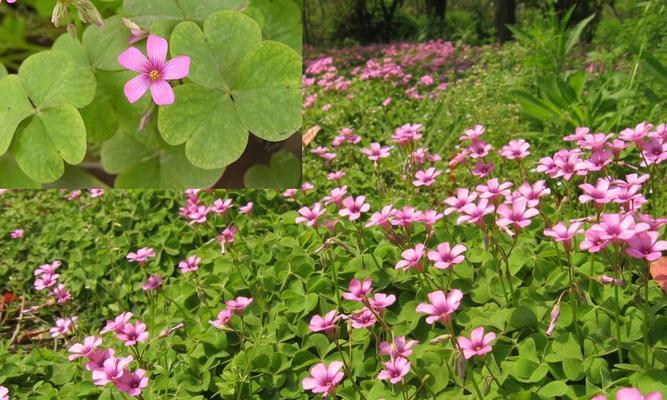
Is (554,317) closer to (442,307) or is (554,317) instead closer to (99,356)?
(442,307)

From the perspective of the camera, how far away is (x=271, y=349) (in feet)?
5.99

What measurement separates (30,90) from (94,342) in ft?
3.97

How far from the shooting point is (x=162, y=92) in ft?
6.61

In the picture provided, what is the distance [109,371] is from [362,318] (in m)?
0.59

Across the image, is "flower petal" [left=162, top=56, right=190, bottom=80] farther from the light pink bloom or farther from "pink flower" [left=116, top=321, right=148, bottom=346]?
the light pink bloom

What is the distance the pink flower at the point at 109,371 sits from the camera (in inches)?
57.1

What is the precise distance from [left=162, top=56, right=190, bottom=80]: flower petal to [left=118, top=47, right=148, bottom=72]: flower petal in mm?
69

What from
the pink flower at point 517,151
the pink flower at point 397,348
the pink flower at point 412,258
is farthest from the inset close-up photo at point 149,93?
the pink flower at point 397,348

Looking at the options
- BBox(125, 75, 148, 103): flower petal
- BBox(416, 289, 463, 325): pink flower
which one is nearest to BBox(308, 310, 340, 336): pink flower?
BBox(416, 289, 463, 325): pink flower

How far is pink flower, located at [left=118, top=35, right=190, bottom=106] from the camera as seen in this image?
6.61 ft

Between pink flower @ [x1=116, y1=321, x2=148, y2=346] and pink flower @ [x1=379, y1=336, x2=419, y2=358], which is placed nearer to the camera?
pink flower @ [x1=379, y1=336, x2=419, y2=358]

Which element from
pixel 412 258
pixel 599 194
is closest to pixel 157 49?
pixel 412 258

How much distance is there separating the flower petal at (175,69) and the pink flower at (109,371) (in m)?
0.91

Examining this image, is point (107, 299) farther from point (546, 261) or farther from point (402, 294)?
point (546, 261)
